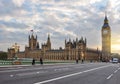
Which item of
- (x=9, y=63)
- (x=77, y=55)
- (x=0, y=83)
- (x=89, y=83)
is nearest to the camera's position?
(x=0, y=83)

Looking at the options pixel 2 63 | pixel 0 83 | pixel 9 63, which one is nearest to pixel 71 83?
pixel 0 83

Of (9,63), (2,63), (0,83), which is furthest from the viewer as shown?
(9,63)

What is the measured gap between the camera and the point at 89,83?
15.8m

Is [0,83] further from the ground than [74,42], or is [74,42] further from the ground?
[74,42]

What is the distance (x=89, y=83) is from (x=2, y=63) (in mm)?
35386

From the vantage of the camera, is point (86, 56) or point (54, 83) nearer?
point (54, 83)

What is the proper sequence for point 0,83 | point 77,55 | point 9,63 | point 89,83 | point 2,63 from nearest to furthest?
point 0,83 → point 89,83 → point 2,63 → point 9,63 → point 77,55

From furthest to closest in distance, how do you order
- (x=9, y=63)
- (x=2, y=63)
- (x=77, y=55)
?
1. (x=77, y=55)
2. (x=9, y=63)
3. (x=2, y=63)

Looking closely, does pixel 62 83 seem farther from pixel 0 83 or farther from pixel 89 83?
pixel 0 83

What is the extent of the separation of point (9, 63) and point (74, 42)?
14746 cm

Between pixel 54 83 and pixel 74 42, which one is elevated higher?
pixel 74 42

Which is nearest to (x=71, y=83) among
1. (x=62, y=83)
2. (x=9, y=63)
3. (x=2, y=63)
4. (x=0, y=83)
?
(x=62, y=83)

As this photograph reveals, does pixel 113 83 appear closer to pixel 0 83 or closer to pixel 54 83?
pixel 54 83

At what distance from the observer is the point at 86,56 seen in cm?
19762
